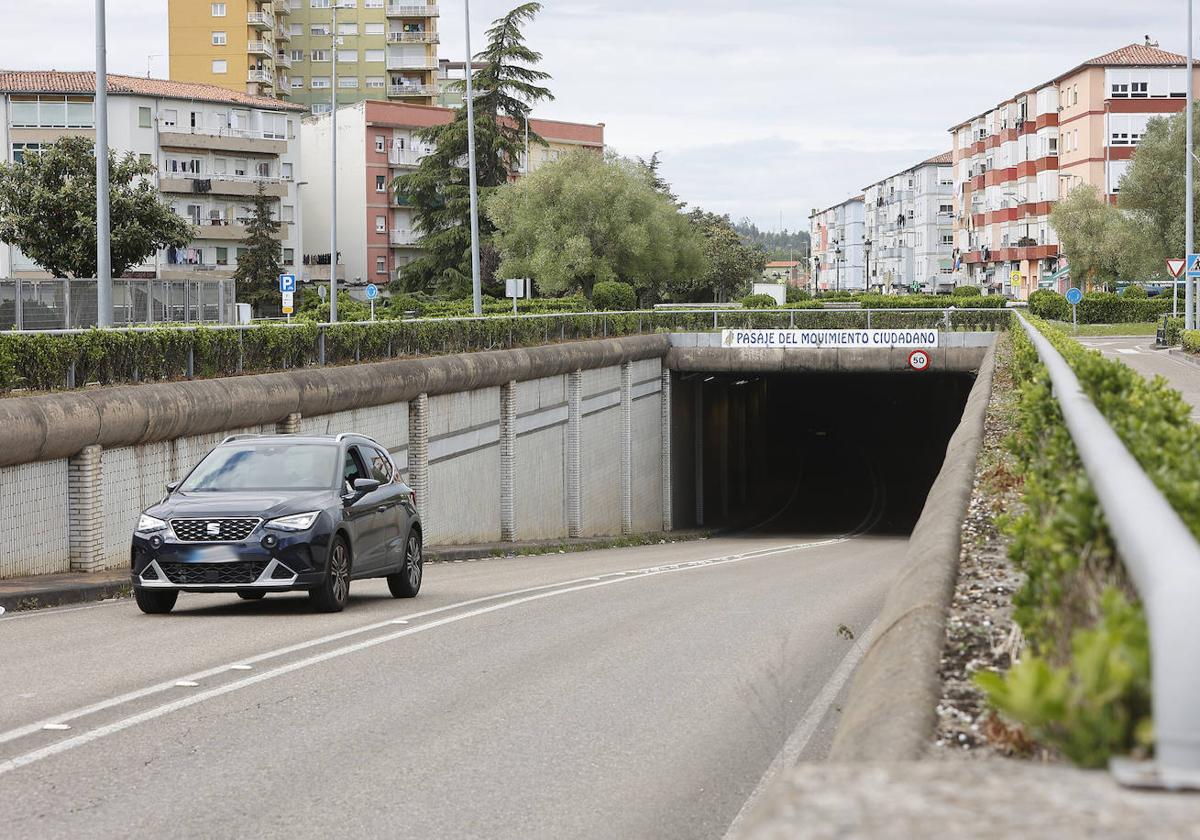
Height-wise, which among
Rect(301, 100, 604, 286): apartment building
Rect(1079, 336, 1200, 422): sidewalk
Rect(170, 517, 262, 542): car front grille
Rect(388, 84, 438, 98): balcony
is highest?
Rect(388, 84, 438, 98): balcony

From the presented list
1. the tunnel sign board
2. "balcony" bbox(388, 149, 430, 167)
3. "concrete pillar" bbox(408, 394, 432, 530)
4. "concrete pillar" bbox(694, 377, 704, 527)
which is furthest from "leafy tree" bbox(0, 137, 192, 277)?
"balcony" bbox(388, 149, 430, 167)

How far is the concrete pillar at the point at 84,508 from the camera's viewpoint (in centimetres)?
1914

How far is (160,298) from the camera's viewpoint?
142 feet

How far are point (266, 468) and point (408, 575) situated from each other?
87.6 inches

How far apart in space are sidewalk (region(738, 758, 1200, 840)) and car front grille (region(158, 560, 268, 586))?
11584 millimetres

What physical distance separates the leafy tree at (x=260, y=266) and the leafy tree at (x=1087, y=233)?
44.6 meters

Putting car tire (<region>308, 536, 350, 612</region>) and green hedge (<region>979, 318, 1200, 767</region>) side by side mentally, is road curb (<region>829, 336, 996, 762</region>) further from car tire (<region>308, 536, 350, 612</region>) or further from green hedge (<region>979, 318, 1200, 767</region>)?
car tire (<region>308, 536, 350, 612</region>)

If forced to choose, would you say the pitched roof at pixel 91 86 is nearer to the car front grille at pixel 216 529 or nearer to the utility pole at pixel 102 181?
the utility pole at pixel 102 181

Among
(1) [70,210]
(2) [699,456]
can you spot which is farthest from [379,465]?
(1) [70,210]

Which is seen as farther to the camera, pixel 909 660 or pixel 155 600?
pixel 155 600

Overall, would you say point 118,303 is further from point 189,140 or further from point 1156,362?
point 189,140

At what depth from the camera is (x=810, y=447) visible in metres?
81.6

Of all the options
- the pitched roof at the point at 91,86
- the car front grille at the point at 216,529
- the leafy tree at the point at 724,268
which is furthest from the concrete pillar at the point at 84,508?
the leafy tree at the point at 724,268

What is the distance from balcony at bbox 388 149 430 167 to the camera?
106188mm
